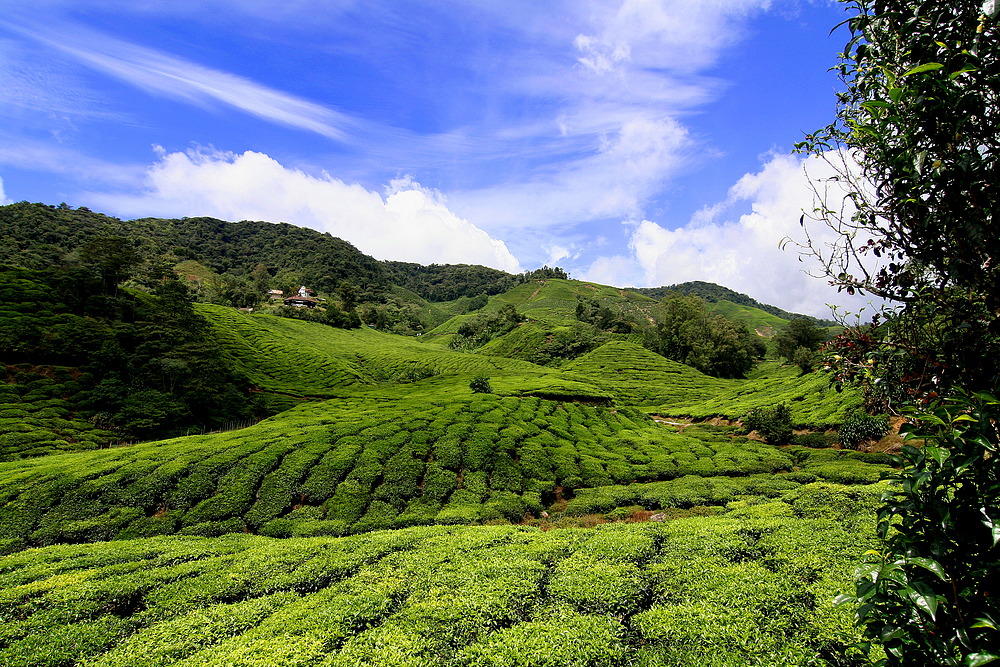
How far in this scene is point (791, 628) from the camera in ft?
27.3

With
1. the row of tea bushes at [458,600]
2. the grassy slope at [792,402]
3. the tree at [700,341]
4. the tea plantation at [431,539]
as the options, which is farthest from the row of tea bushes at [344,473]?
the tree at [700,341]

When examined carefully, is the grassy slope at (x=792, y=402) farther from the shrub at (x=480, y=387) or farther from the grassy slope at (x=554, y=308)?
the grassy slope at (x=554, y=308)

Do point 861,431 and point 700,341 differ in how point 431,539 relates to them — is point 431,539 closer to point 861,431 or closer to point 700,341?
point 861,431

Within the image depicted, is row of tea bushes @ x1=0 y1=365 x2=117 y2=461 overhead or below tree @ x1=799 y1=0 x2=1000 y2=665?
below

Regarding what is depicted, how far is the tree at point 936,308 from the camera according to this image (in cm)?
302

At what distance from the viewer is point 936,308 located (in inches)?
164

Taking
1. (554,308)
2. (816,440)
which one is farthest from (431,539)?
(554,308)

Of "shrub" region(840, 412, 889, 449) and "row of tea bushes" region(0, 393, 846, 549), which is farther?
"shrub" region(840, 412, 889, 449)

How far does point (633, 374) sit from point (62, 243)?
191 m

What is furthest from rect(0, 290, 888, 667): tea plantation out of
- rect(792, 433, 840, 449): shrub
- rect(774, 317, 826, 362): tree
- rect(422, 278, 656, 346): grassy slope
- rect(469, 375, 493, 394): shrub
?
rect(422, 278, 656, 346): grassy slope

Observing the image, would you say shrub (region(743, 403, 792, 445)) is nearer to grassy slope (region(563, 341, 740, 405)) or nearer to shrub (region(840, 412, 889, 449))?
shrub (region(840, 412, 889, 449))

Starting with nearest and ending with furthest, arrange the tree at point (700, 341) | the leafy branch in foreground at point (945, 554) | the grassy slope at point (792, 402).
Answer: the leafy branch in foreground at point (945, 554)
the grassy slope at point (792, 402)
the tree at point (700, 341)

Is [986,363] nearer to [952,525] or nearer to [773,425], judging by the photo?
[952,525]

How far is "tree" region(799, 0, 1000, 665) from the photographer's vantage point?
3.02m
